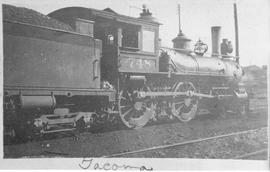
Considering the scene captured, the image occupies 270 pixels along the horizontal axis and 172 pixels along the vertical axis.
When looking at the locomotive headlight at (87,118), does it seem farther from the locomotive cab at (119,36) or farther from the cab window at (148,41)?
the cab window at (148,41)

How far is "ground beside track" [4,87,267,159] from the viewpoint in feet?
14.5

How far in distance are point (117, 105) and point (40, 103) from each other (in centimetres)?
142

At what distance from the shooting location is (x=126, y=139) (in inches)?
199

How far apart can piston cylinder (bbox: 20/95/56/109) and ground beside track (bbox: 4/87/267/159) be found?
1.63 feet

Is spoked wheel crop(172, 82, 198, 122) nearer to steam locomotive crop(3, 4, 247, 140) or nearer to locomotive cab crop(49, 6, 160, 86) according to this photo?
steam locomotive crop(3, 4, 247, 140)

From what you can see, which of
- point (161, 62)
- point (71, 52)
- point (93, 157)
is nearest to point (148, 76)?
point (161, 62)

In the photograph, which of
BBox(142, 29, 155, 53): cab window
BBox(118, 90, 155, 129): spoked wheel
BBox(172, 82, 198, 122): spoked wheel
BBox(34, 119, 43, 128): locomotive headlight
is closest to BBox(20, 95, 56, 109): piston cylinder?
BBox(34, 119, 43, 128): locomotive headlight

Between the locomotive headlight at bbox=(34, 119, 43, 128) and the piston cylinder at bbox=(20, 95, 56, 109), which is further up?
the piston cylinder at bbox=(20, 95, 56, 109)

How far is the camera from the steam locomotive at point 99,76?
4.37 m

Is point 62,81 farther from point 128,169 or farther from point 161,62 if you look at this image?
point 161,62

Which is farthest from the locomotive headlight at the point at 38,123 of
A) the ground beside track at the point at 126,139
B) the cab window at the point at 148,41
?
the cab window at the point at 148,41

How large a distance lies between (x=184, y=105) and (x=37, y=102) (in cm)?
294

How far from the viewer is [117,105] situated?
5559mm

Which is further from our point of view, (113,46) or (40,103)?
(113,46)
